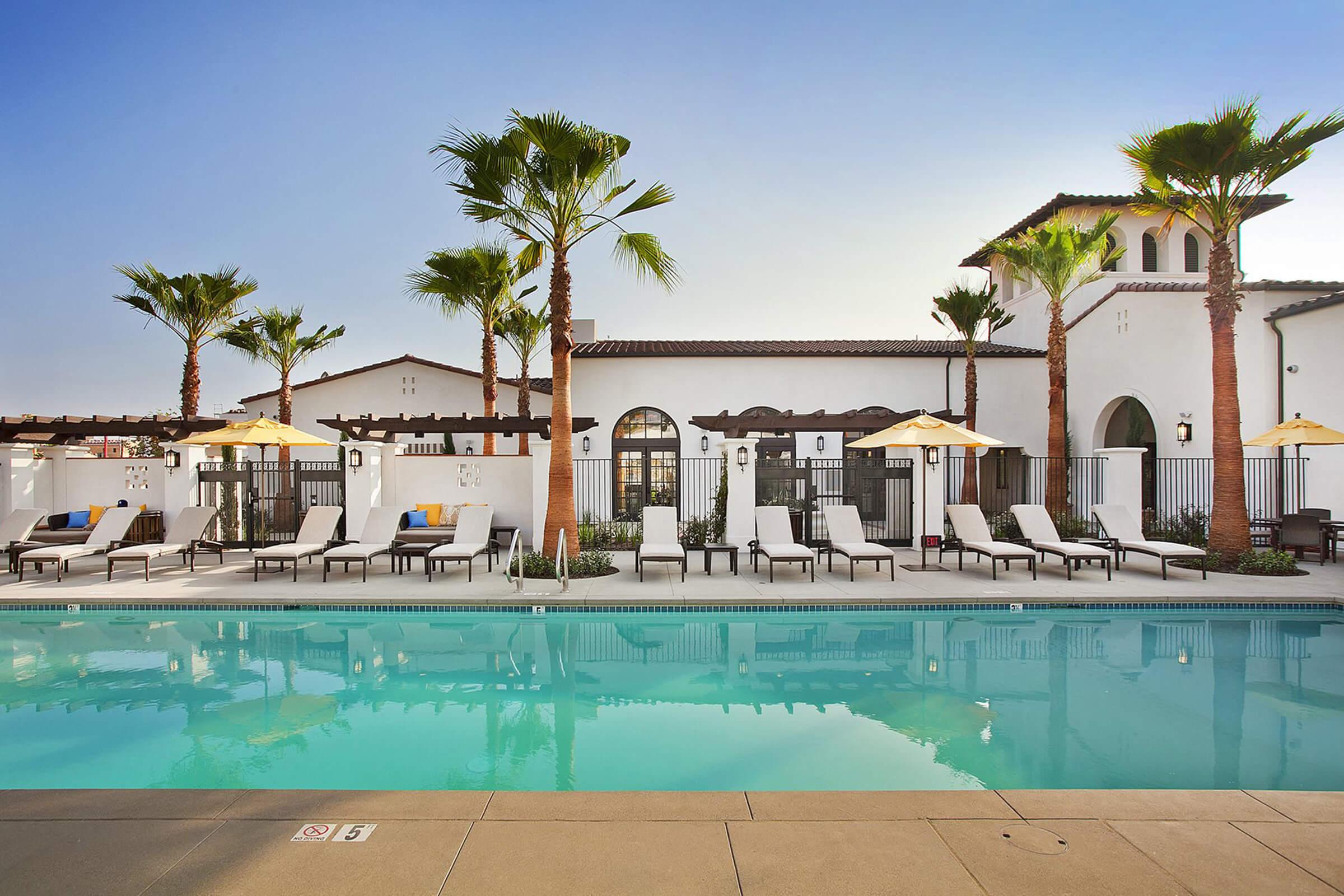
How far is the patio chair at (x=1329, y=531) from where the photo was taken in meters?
11.9

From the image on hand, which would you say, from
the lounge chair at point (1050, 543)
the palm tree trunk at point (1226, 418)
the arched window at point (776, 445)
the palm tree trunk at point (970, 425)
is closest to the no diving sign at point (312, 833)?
the lounge chair at point (1050, 543)

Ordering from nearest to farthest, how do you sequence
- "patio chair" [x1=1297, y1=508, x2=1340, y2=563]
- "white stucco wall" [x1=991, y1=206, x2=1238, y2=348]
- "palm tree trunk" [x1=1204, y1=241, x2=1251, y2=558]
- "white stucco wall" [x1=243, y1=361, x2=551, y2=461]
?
"palm tree trunk" [x1=1204, y1=241, x2=1251, y2=558], "patio chair" [x1=1297, y1=508, x2=1340, y2=563], "white stucco wall" [x1=991, y1=206, x2=1238, y2=348], "white stucco wall" [x1=243, y1=361, x2=551, y2=461]

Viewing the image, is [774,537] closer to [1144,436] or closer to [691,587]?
[691,587]

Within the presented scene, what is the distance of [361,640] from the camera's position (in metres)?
7.75

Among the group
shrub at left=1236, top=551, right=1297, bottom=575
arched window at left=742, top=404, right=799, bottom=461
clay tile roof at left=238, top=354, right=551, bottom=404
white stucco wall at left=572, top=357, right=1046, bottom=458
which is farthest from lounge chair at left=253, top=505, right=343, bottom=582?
shrub at left=1236, top=551, right=1297, bottom=575

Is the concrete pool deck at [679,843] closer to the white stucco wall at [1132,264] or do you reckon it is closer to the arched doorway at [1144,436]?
the arched doorway at [1144,436]

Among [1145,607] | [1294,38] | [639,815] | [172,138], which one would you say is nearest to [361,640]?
[639,815]

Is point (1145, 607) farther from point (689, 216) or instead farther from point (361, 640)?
point (689, 216)

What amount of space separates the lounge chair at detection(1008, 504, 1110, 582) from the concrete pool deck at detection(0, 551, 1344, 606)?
0.27 metres

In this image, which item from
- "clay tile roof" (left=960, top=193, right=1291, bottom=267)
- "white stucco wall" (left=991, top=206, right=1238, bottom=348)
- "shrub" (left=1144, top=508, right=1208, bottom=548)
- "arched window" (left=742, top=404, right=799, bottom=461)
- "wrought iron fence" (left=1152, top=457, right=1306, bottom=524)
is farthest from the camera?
"white stucco wall" (left=991, top=206, right=1238, bottom=348)

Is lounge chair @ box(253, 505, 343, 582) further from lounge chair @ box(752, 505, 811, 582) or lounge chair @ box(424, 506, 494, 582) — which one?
lounge chair @ box(752, 505, 811, 582)

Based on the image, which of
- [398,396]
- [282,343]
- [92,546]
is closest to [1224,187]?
[92,546]

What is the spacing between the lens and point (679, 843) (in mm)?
3004

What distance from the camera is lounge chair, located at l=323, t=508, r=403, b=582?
419 inches
